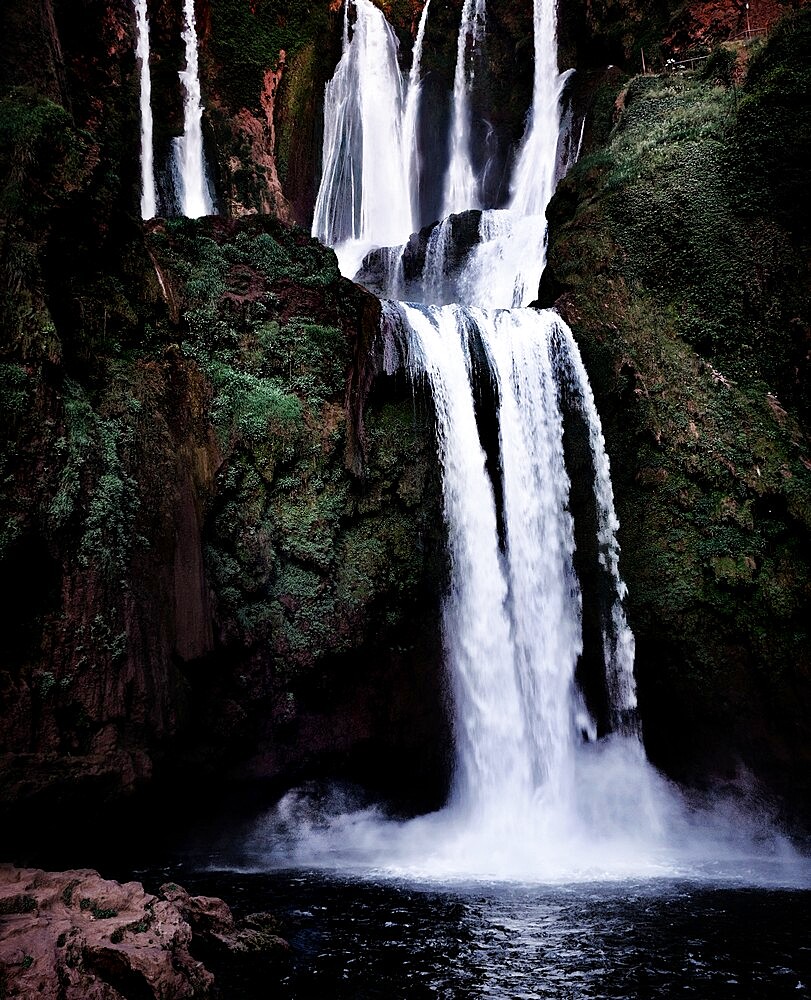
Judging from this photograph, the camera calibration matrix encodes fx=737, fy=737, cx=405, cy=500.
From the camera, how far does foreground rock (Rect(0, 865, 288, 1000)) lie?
16.6ft

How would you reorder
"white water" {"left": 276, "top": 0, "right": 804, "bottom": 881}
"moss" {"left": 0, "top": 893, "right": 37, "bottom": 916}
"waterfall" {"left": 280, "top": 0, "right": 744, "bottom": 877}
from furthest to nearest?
"waterfall" {"left": 280, "top": 0, "right": 744, "bottom": 877}
"white water" {"left": 276, "top": 0, "right": 804, "bottom": 881}
"moss" {"left": 0, "top": 893, "right": 37, "bottom": 916}

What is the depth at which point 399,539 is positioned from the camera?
1181 centimetres

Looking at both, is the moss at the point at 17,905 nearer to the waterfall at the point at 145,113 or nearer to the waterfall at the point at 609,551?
the waterfall at the point at 609,551

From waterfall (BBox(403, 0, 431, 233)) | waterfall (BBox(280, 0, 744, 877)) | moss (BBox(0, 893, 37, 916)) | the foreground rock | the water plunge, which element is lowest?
the foreground rock

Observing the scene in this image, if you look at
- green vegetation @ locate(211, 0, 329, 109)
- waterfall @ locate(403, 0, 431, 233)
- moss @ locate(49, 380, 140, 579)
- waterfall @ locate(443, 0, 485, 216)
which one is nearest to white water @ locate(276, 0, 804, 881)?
moss @ locate(49, 380, 140, 579)

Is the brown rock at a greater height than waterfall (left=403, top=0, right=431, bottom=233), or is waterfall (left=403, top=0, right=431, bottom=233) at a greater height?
waterfall (left=403, top=0, right=431, bottom=233)

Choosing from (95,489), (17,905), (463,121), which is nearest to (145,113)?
(463,121)

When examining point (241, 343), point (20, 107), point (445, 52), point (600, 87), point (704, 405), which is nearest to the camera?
point (20, 107)

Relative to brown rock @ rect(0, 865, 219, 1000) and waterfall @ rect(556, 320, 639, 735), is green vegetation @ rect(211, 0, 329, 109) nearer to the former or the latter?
waterfall @ rect(556, 320, 639, 735)

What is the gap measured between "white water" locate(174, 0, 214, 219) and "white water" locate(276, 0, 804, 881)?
11131mm

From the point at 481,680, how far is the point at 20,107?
403 inches

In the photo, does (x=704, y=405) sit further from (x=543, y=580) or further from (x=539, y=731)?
(x=539, y=731)

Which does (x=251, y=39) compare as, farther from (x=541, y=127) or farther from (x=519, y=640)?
(x=519, y=640)

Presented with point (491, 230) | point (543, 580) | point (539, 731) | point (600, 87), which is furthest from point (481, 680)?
point (600, 87)
